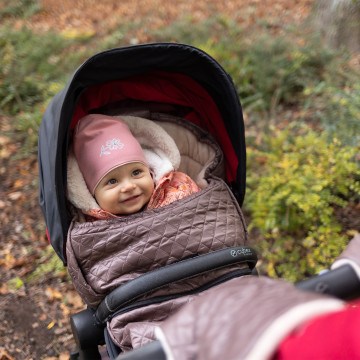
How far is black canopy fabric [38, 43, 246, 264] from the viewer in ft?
6.07

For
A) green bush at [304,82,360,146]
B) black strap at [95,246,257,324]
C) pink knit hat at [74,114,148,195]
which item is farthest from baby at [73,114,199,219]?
green bush at [304,82,360,146]

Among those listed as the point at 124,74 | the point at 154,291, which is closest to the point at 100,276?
the point at 154,291

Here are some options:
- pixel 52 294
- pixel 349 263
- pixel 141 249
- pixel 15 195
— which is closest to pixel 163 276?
pixel 141 249

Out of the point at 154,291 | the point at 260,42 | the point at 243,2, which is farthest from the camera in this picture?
the point at 243,2

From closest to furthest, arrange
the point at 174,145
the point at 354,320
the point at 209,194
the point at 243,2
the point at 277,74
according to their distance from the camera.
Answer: the point at 354,320 → the point at 209,194 → the point at 174,145 → the point at 277,74 → the point at 243,2

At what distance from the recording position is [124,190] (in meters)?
2.06

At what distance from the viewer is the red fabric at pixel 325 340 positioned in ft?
3.00

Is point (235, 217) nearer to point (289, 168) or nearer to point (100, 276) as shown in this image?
point (100, 276)

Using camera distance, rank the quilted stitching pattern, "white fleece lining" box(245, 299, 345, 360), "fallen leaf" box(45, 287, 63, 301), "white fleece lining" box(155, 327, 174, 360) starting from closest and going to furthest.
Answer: "white fleece lining" box(245, 299, 345, 360) < "white fleece lining" box(155, 327, 174, 360) < the quilted stitching pattern < "fallen leaf" box(45, 287, 63, 301)

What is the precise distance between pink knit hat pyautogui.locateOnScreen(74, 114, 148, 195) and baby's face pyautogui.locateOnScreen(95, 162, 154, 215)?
36mm

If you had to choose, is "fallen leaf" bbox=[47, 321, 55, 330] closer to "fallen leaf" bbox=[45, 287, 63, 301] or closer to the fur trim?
"fallen leaf" bbox=[45, 287, 63, 301]

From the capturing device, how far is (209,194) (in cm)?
209

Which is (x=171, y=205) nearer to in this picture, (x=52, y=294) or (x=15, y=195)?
(x=52, y=294)

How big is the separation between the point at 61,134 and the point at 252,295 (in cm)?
115
